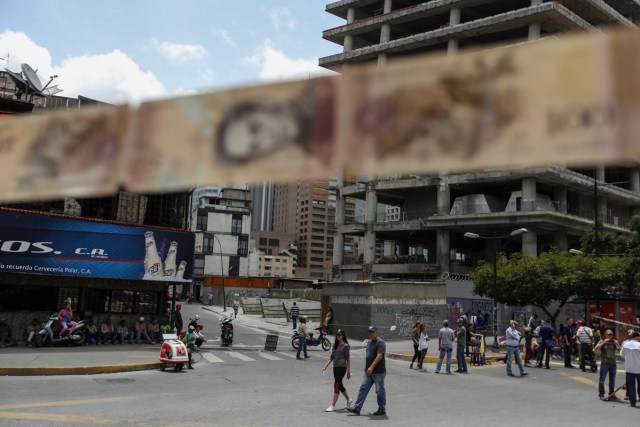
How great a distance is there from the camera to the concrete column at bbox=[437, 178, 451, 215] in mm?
53812

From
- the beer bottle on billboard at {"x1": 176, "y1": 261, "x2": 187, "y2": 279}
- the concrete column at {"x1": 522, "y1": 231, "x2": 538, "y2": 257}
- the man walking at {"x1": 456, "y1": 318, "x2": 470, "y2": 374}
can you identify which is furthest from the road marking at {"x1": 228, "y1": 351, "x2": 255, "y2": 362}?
the concrete column at {"x1": 522, "y1": 231, "x2": 538, "y2": 257}

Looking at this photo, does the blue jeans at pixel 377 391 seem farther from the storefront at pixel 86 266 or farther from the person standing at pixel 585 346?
the storefront at pixel 86 266

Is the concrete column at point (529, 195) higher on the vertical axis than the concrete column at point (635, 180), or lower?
lower

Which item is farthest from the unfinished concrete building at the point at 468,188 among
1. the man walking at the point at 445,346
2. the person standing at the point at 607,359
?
the person standing at the point at 607,359

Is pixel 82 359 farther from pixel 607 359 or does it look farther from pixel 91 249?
pixel 607 359

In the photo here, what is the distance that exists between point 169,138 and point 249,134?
353 millimetres

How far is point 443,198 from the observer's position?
54.2 meters

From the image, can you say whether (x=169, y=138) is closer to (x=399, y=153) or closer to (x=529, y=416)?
(x=399, y=153)

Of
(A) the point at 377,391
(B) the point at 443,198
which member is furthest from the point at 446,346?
(B) the point at 443,198

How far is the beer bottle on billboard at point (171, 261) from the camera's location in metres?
22.4

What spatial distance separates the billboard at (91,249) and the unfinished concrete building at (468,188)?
3243 cm

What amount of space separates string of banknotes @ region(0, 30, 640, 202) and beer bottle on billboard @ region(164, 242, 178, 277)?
20.7 metres

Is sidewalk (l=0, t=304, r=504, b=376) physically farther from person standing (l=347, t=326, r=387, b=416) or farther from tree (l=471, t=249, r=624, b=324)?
tree (l=471, t=249, r=624, b=324)

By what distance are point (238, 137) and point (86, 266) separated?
Answer: 20118 mm
